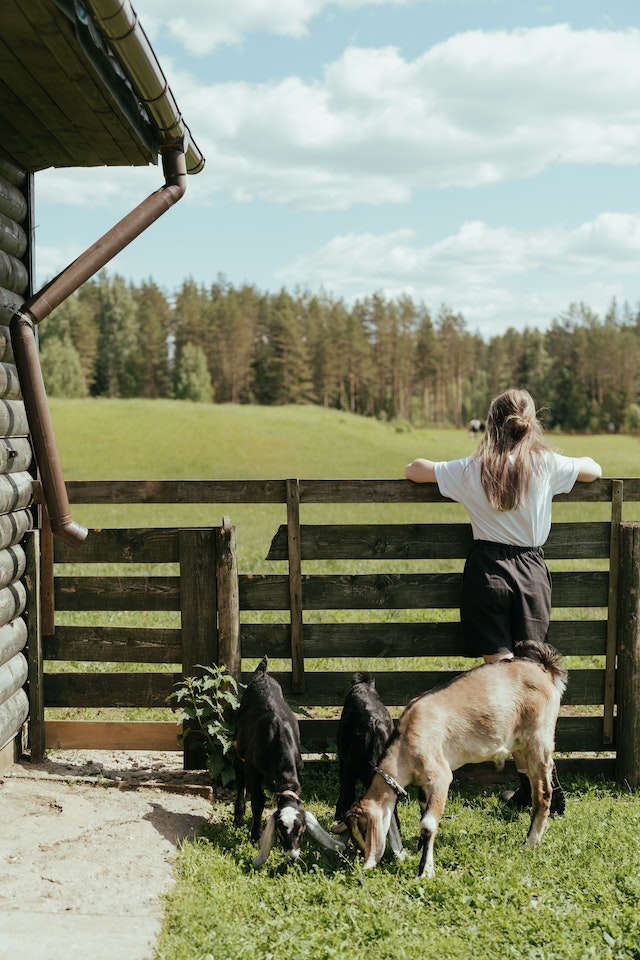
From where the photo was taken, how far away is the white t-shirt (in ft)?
17.1

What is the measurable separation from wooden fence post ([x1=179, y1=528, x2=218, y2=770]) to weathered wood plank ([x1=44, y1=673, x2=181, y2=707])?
22 cm

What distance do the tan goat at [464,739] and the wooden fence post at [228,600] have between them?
141 centimetres

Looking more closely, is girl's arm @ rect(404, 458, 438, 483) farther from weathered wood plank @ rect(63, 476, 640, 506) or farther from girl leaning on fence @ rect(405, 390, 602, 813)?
weathered wood plank @ rect(63, 476, 640, 506)

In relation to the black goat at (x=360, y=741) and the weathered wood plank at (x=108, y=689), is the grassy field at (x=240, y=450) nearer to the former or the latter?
the weathered wood plank at (x=108, y=689)

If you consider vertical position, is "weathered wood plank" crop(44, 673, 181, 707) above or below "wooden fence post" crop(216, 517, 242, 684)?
below

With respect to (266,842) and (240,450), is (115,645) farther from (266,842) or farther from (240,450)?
(240,450)

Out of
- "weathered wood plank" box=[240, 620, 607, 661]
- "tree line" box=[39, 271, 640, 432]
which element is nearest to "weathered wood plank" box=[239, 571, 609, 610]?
"weathered wood plank" box=[240, 620, 607, 661]

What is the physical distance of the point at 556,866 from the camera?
4.49 metres

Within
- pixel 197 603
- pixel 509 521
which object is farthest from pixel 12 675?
pixel 509 521

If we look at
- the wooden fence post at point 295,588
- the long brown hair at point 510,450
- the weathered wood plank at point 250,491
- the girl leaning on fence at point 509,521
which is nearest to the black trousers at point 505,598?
the girl leaning on fence at point 509,521

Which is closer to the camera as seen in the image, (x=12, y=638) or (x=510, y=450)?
(x=510, y=450)

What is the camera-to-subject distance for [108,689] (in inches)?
233

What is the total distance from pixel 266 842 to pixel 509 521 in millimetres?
2193

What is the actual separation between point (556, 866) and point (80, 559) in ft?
11.1
